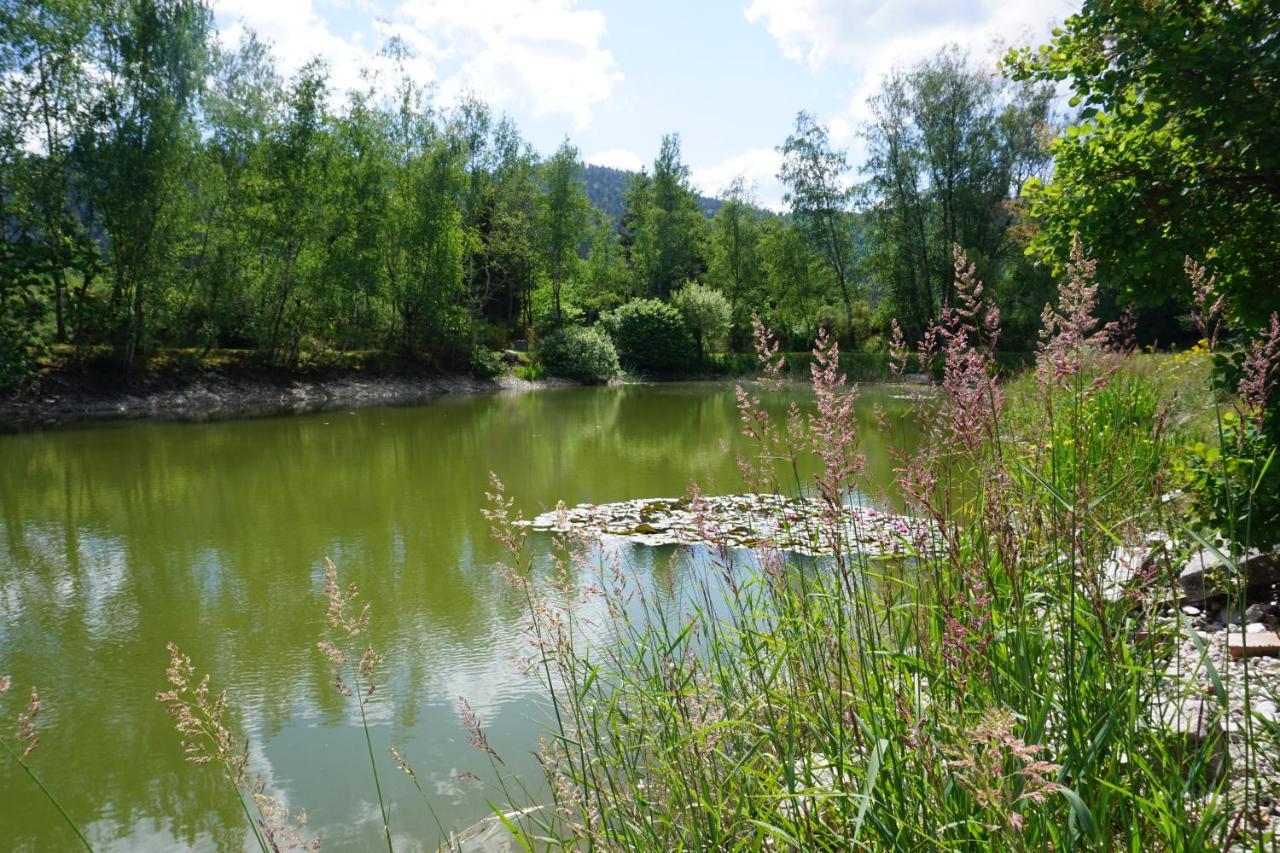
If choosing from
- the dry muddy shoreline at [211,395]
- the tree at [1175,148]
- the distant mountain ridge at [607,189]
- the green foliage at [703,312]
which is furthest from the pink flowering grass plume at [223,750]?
the distant mountain ridge at [607,189]

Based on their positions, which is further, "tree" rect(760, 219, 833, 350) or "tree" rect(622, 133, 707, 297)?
"tree" rect(622, 133, 707, 297)

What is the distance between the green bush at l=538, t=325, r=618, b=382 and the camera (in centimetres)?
3181

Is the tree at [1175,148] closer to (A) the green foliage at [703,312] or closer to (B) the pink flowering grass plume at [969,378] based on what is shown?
(B) the pink flowering grass plume at [969,378]

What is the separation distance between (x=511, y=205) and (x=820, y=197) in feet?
46.5

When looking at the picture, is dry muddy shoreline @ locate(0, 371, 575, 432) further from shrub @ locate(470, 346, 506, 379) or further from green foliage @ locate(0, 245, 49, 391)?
green foliage @ locate(0, 245, 49, 391)

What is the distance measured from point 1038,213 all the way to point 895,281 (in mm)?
29083

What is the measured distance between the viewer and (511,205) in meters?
35.9

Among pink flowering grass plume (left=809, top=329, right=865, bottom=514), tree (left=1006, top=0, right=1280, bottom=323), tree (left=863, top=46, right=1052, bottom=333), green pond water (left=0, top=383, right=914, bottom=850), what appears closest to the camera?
pink flowering grass plume (left=809, top=329, right=865, bottom=514)

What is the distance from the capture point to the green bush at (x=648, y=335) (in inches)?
1361

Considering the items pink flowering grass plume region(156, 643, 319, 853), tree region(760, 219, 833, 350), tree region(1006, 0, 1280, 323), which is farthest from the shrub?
tree region(1006, 0, 1280, 323)

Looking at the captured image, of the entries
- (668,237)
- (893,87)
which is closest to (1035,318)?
(893,87)

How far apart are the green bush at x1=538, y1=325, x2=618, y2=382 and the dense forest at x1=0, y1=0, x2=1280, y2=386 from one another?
8.74ft

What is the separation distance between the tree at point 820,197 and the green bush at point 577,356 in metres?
11.2

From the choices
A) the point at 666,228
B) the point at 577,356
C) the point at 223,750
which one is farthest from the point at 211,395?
the point at 666,228
